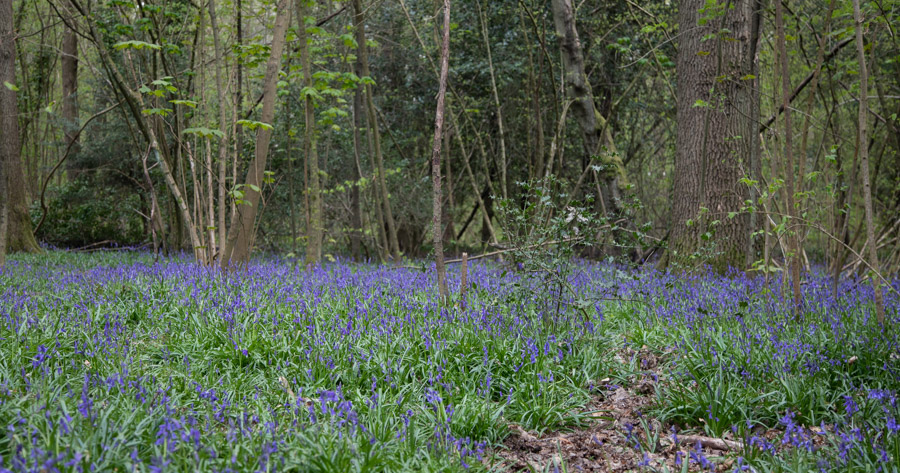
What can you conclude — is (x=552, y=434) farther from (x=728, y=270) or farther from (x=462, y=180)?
(x=462, y=180)

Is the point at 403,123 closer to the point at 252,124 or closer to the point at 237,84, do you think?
the point at 237,84

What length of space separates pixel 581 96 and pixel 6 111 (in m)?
11.3

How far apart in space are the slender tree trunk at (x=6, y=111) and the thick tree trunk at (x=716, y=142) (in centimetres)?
873

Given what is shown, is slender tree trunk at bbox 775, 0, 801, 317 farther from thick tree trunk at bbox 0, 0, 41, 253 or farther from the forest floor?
thick tree trunk at bbox 0, 0, 41, 253

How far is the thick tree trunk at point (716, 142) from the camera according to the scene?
7.66 meters

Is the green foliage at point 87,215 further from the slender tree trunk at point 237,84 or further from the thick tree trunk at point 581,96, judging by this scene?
the thick tree trunk at point 581,96

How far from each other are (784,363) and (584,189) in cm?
966

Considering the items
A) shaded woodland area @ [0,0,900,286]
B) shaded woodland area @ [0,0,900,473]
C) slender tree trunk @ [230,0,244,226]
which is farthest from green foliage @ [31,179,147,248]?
slender tree trunk @ [230,0,244,226]

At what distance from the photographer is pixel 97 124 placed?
1516cm

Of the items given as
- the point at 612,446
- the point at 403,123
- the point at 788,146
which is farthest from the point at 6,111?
the point at 788,146

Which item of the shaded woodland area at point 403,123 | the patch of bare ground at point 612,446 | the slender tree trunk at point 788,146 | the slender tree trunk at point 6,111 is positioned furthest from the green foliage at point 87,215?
the slender tree trunk at point 788,146

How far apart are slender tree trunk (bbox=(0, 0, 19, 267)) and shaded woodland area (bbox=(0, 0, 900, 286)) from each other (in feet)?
0.26

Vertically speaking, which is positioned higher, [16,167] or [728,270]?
[16,167]

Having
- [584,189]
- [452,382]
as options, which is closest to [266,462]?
[452,382]
